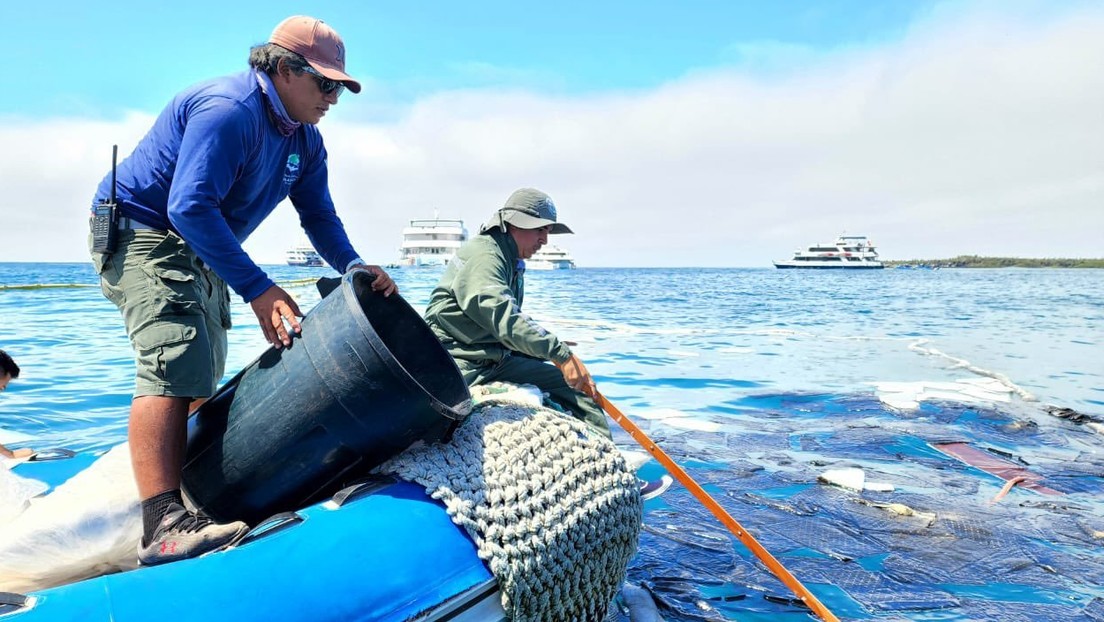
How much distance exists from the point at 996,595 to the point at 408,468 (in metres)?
2.85

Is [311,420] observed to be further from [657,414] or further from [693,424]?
[657,414]

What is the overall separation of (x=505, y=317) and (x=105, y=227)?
1.59 m

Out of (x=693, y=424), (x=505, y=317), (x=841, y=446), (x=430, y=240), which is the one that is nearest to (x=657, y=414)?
(x=693, y=424)

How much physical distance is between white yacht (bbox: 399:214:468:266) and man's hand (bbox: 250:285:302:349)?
83.9 metres

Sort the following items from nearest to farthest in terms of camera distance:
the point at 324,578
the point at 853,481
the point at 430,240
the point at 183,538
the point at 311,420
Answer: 1. the point at 324,578
2. the point at 183,538
3. the point at 311,420
4. the point at 853,481
5. the point at 430,240

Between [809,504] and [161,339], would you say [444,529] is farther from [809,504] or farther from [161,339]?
[809,504]

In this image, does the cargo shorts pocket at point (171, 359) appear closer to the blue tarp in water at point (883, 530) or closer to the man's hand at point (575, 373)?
the man's hand at point (575, 373)

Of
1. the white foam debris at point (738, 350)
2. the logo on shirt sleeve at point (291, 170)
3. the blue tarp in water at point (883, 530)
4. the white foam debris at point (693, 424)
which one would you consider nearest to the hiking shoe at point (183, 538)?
the logo on shirt sleeve at point (291, 170)

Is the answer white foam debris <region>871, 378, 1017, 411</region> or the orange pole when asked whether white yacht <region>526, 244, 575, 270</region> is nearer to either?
white foam debris <region>871, 378, 1017, 411</region>

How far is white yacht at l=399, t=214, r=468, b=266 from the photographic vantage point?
86562 mm

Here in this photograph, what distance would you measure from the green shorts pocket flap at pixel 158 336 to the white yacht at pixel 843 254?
9133cm

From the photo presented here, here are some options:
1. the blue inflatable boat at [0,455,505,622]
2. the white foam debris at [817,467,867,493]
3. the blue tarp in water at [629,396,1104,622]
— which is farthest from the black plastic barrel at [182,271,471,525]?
the white foam debris at [817,467,867,493]

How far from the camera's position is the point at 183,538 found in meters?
2.04

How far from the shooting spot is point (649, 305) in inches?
1092
